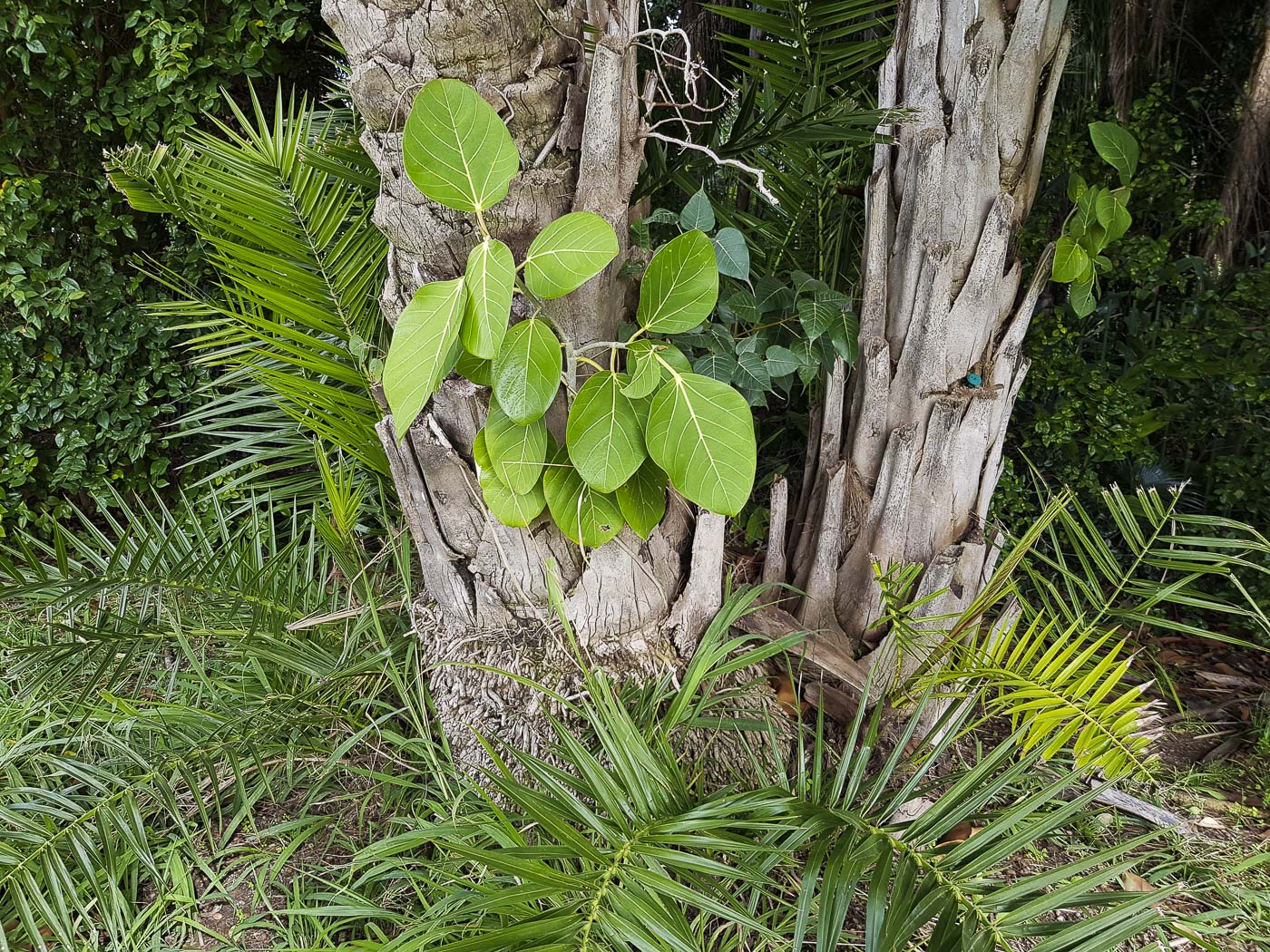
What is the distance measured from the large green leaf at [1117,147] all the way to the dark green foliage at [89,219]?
211 cm

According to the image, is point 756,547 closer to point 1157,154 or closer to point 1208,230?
point 1157,154

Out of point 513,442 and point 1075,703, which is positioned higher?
point 513,442

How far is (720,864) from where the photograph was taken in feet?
2.45

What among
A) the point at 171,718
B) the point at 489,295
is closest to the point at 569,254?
the point at 489,295

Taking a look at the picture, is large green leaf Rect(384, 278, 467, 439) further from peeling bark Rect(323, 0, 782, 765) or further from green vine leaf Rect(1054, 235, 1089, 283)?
green vine leaf Rect(1054, 235, 1089, 283)

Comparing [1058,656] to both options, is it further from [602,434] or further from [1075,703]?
[602,434]

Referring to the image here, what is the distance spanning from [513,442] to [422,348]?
7.5 inches

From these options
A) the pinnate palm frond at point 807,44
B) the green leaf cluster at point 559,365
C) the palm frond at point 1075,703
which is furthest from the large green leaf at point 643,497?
the pinnate palm frond at point 807,44

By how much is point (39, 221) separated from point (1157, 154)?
2980 mm

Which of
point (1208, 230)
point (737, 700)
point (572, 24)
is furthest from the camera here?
point (1208, 230)

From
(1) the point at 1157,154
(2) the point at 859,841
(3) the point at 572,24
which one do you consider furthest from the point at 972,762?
(1) the point at 1157,154

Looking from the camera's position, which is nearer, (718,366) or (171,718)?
(718,366)

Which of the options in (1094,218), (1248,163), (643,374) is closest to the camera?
(643,374)

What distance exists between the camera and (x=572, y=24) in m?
0.85
